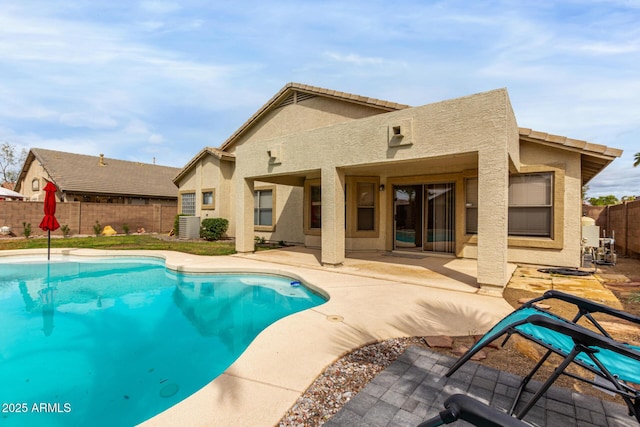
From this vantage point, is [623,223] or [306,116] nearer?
[623,223]

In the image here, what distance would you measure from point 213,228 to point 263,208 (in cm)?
362

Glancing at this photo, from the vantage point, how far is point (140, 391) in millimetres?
3826

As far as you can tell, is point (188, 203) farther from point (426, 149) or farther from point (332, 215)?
point (426, 149)

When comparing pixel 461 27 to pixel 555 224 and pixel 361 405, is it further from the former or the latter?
pixel 361 405

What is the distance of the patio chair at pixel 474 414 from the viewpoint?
4.36 ft

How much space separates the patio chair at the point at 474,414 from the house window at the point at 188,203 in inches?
854

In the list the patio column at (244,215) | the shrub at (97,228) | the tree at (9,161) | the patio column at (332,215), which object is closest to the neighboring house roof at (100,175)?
the shrub at (97,228)

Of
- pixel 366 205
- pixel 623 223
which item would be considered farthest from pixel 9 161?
pixel 623 223

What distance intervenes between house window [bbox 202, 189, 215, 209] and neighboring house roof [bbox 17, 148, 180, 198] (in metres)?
10.9

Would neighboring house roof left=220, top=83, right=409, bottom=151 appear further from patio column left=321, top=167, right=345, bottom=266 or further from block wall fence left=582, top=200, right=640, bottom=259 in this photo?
block wall fence left=582, top=200, right=640, bottom=259

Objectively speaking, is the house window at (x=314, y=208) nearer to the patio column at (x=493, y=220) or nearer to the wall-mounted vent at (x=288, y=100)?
the wall-mounted vent at (x=288, y=100)

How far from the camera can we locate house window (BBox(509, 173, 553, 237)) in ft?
31.5

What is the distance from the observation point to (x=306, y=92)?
1535 cm

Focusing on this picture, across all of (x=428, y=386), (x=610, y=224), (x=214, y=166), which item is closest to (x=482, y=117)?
(x=428, y=386)
